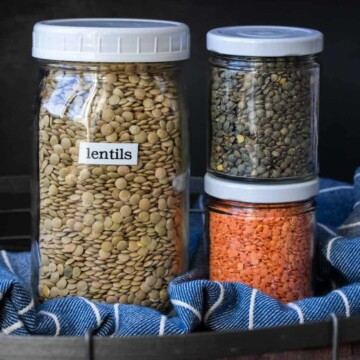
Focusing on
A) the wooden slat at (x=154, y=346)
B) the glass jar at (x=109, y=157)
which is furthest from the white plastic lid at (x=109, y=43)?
the wooden slat at (x=154, y=346)

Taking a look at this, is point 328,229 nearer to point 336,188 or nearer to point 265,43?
point 336,188

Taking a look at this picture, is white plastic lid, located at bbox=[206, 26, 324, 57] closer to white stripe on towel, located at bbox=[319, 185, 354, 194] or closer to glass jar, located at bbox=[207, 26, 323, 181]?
glass jar, located at bbox=[207, 26, 323, 181]

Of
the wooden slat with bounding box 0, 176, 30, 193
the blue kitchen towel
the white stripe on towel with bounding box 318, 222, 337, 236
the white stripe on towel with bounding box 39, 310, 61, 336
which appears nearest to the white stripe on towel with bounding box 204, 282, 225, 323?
the blue kitchen towel

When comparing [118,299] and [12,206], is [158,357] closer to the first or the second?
[118,299]

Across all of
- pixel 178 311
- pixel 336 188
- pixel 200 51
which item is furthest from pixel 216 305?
pixel 200 51

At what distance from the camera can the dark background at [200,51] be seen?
99 centimetres

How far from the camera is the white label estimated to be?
2.16 feet

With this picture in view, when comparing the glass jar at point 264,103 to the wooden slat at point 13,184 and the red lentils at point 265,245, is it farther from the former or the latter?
the wooden slat at point 13,184

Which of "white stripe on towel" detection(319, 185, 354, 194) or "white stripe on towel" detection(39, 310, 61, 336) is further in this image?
"white stripe on towel" detection(319, 185, 354, 194)

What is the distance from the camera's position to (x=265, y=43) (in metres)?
0.66

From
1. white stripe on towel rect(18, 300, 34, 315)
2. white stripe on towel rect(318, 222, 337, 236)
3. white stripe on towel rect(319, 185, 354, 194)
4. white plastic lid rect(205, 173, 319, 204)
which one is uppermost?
white plastic lid rect(205, 173, 319, 204)

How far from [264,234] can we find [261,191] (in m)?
0.03

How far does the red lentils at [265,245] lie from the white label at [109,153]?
9 cm

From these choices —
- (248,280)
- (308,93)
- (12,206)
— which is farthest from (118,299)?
(12,206)
